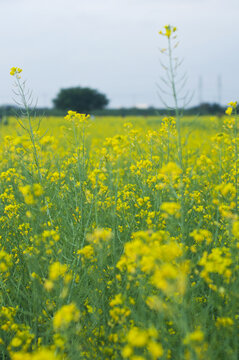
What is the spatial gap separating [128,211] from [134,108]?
37.5 m

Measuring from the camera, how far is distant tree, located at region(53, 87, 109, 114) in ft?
144

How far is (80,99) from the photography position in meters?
44.2

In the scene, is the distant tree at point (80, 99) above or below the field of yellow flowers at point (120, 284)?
above

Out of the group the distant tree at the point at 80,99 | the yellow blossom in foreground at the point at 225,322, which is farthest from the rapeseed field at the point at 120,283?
the distant tree at the point at 80,99

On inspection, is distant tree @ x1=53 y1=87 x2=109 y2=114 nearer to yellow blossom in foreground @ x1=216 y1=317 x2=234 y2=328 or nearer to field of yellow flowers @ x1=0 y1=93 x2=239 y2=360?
field of yellow flowers @ x1=0 y1=93 x2=239 y2=360

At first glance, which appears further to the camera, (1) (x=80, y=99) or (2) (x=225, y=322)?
(1) (x=80, y=99)

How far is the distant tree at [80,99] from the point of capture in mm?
44000

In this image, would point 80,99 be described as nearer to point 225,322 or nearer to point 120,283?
Answer: point 120,283

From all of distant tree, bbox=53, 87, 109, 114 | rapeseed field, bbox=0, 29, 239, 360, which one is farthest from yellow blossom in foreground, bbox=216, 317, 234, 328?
distant tree, bbox=53, 87, 109, 114

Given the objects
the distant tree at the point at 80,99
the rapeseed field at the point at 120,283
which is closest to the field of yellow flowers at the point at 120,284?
the rapeseed field at the point at 120,283

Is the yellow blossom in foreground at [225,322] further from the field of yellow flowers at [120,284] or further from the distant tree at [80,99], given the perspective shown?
the distant tree at [80,99]

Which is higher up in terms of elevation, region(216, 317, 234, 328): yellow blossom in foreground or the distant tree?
the distant tree

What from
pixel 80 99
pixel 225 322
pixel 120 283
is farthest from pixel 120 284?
pixel 80 99

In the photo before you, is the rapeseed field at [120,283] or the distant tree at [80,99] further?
the distant tree at [80,99]
